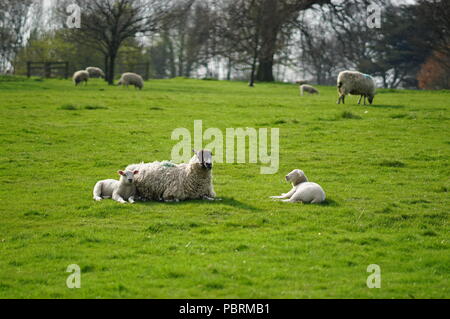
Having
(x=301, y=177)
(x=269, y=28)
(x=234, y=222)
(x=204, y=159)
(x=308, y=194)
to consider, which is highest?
(x=269, y=28)

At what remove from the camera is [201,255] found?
836cm

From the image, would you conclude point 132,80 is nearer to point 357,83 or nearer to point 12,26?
point 357,83

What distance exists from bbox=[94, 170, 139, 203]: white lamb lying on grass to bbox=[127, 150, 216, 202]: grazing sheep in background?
26 centimetres

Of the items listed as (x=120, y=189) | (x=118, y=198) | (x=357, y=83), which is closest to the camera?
(x=118, y=198)

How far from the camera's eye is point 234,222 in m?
9.99

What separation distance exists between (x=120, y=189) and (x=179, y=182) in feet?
3.89

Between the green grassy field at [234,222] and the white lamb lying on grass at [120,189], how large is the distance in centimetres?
30

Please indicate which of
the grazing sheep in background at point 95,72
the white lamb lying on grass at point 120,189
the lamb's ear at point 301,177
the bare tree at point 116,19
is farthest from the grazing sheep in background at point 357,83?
the grazing sheep in background at point 95,72

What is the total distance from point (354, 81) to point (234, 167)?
43.8ft

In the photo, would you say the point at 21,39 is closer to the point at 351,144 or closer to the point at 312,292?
the point at 351,144

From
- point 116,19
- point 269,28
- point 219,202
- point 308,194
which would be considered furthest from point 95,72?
point 308,194

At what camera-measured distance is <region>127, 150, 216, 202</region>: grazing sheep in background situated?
467 inches

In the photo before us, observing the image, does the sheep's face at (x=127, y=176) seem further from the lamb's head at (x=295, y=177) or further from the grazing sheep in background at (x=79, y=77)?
the grazing sheep in background at (x=79, y=77)
